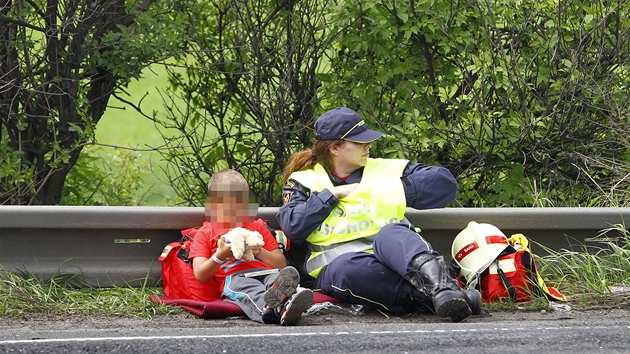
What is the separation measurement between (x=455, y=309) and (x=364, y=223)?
3.00 feet

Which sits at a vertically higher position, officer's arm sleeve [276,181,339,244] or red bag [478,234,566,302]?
officer's arm sleeve [276,181,339,244]

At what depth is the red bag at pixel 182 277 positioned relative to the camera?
5820 mm

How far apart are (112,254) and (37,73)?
231cm

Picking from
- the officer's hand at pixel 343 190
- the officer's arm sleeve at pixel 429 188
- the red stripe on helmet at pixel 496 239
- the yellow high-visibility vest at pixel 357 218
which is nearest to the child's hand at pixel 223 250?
the yellow high-visibility vest at pixel 357 218

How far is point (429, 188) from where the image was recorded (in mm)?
6004

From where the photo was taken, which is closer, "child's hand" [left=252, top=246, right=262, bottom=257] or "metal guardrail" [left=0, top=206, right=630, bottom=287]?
"child's hand" [left=252, top=246, right=262, bottom=257]

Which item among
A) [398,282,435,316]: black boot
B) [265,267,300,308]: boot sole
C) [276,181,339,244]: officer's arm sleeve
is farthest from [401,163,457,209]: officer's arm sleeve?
[265,267,300,308]: boot sole

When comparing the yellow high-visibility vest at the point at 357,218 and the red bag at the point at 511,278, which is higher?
the yellow high-visibility vest at the point at 357,218

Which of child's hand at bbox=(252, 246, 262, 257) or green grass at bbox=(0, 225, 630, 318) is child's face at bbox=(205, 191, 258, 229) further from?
green grass at bbox=(0, 225, 630, 318)

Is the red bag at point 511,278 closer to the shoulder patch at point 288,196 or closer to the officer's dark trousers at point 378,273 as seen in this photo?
the officer's dark trousers at point 378,273

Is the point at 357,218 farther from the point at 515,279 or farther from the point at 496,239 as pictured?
the point at 515,279

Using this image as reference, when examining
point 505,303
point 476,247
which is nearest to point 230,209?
point 476,247

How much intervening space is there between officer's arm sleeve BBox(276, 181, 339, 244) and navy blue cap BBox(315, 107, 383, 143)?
0.42 m

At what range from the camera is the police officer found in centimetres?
546
